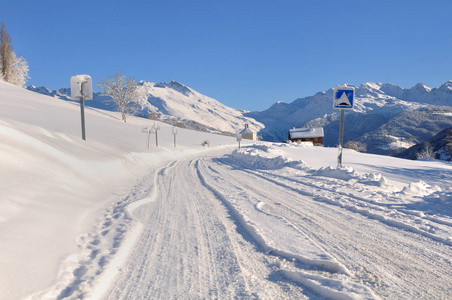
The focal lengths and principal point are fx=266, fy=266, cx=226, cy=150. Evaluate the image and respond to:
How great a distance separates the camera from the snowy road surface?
2.92 meters

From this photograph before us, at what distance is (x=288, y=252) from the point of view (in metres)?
3.71

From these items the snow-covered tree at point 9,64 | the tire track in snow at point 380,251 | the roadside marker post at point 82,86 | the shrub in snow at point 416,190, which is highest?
the snow-covered tree at point 9,64

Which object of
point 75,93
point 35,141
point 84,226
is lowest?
point 84,226

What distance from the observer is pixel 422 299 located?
8.77ft

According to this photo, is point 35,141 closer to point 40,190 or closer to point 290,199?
point 40,190

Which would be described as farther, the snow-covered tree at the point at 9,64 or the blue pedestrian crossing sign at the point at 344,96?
the snow-covered tree at the point at 9,64

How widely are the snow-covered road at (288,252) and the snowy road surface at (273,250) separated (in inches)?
0.5

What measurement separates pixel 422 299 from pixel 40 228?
5.38 metres

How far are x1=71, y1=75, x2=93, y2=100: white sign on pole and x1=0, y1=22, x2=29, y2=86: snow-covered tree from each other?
197 ft

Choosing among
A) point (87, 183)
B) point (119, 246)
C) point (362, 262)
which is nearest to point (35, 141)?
point (87, 183)

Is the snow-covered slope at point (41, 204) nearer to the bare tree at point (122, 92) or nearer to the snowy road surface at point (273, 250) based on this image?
the snowy road surface at point (273, 250)

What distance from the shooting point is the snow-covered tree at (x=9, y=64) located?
5806cm

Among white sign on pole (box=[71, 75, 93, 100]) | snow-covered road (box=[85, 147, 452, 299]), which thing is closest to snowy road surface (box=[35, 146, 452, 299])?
snow-covered road (box=[85, 147, 452, 299])

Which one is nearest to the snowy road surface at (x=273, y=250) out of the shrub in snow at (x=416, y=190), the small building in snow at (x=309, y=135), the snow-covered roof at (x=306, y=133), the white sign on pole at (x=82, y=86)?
the shrub in snow at (x=416, y=190)
